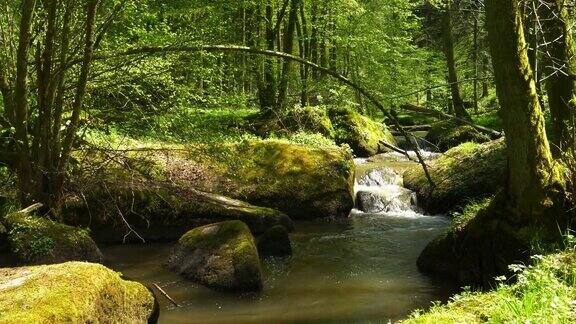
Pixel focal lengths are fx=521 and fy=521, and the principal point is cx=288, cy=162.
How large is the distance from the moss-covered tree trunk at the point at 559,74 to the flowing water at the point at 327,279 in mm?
2340

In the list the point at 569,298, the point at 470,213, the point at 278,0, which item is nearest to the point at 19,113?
the point at 470,213

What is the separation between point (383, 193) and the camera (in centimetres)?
1317

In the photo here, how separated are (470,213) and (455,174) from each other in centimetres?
402

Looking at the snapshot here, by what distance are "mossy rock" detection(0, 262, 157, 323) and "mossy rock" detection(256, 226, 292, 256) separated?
3.59 m

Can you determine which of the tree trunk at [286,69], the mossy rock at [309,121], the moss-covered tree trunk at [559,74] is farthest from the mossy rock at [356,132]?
the moss-covered tree trunk at [559,74]

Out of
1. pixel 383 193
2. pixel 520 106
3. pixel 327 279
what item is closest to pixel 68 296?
pixel 327 279

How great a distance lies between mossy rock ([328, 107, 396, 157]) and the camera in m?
18.9

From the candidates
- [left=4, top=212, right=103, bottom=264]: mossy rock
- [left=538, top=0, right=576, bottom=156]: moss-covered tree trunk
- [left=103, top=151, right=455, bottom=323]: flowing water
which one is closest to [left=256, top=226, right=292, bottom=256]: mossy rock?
[left=103, top=151, right=455, bottom=323]: flowing water

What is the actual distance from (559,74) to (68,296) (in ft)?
19.8

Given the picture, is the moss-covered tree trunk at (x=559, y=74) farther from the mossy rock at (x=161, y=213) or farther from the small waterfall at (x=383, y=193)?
the mossy rock at (x=161, y=213)

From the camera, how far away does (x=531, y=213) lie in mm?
6012

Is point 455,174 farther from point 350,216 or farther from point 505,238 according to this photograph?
point 505,238

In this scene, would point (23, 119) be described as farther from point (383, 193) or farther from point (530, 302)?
point (383, 193)

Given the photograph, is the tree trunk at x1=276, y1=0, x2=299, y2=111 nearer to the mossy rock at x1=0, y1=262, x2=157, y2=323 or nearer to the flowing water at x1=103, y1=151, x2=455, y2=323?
the flowing water at x1=103, y1=151, x2=455, y2=323
